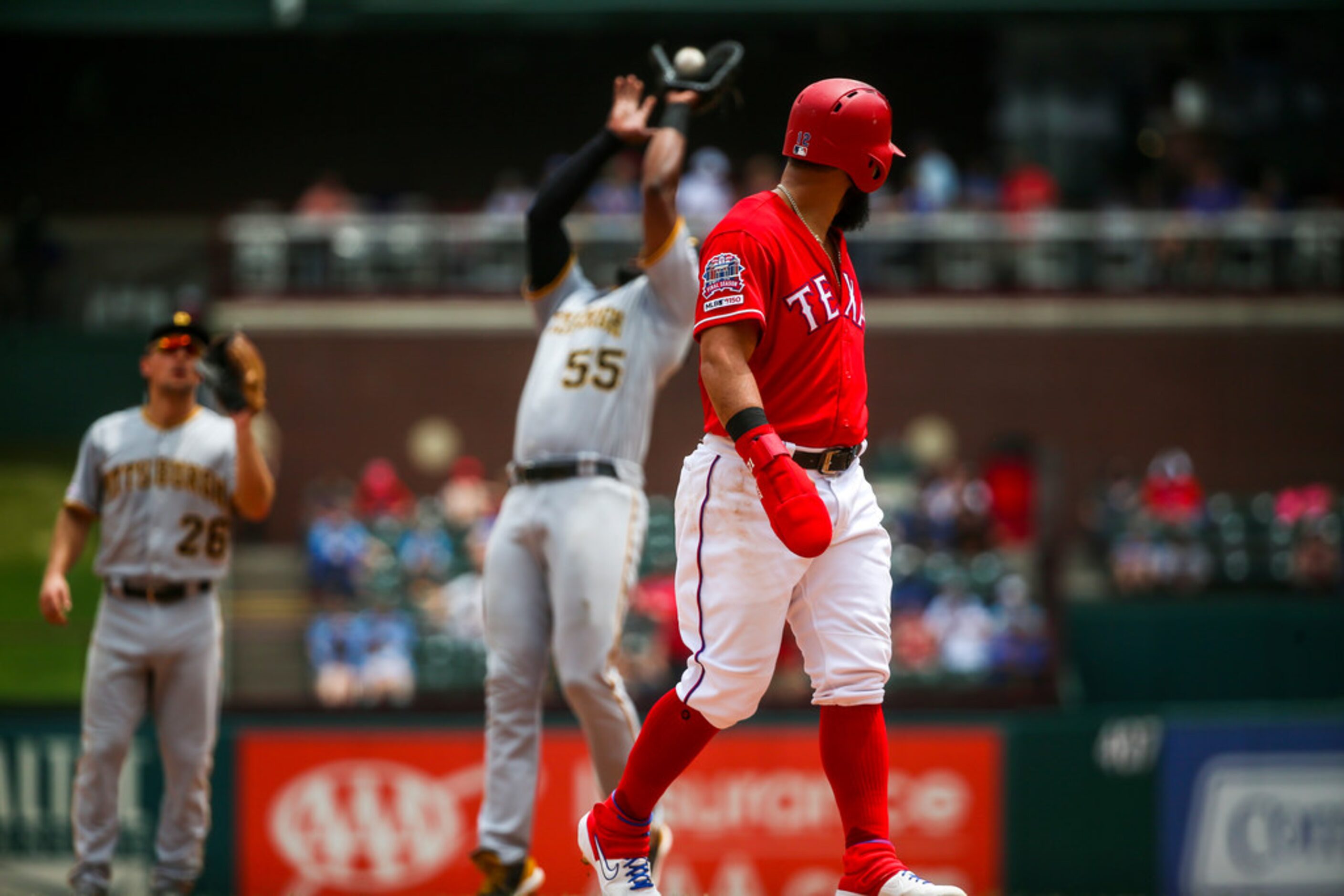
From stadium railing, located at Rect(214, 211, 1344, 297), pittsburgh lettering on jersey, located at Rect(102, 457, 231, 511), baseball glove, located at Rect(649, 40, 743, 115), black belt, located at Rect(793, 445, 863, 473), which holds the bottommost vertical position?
black belt, located at Rect(793, 445, 863, 473)

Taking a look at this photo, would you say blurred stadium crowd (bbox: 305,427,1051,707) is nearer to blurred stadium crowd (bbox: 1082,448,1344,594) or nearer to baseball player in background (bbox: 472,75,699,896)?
blurred stadium crowd (bbox: 1082,448,1344,594)

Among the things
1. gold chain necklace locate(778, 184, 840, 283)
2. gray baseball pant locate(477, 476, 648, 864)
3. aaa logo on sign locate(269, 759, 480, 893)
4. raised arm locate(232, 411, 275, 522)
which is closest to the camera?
gold chain necklace locate(778, 184, 840, 283)

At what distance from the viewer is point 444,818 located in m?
9.30

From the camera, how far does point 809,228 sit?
3.90 m

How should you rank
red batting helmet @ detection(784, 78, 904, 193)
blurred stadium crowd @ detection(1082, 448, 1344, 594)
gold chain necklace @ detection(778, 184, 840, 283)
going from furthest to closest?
blurred stadium crowd @ detection(1082, 448, 1344, 594) < gold chain necklace @ detection(778, 184, 840, 283) < red batting helmet @ detection(784, 78, 904, 193)

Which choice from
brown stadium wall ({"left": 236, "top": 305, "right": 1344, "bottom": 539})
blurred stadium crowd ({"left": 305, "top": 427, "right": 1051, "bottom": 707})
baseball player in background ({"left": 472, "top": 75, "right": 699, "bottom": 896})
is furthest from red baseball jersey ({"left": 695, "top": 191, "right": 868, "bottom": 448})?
brown stadium wall ({"left": 236, "top": 305, "right": 1344, "bottom": 539})

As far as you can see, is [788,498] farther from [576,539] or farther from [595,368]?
[595,368]

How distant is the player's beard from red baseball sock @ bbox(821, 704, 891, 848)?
50.0 inches

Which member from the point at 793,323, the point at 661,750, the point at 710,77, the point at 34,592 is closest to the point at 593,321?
the point at 710,77

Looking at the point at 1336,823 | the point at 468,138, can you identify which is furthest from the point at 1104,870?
the point at 468,138

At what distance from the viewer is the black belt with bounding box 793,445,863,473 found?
3.78m

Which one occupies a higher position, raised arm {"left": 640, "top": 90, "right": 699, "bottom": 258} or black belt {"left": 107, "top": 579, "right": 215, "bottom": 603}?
raised arm {"left": 640, "top": 90, "right": 699, "bottom": 258}

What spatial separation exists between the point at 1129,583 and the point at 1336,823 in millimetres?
3067

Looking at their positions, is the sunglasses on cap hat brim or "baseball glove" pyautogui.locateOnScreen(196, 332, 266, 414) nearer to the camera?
"baseball glove" pyautogui.locateOnScreen(196, 332, 266, 414)
